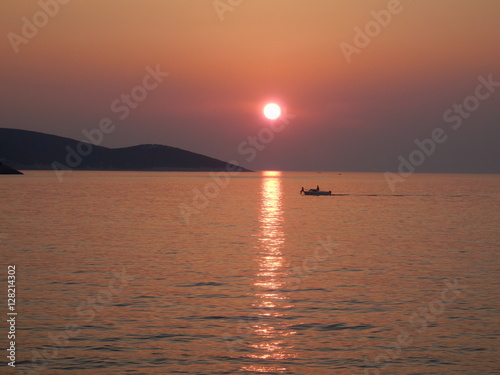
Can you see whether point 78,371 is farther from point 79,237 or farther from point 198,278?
point 79,237

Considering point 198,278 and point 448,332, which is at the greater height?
point 198,278

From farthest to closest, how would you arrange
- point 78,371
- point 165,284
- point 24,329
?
point 165,284, point 24,329, point 78,371

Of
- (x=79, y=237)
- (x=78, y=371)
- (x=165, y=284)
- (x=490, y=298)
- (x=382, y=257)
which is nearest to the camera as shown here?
(x=78, y=371)

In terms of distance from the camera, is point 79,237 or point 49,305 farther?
point 79,237

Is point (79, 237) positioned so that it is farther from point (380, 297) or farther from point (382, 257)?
point (380, 297)

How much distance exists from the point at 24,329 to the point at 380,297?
15.2 meters

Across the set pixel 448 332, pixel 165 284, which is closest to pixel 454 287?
pixel 448 332

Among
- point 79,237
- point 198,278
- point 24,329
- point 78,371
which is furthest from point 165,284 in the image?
point 79,237

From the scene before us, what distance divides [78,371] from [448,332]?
12953 mm

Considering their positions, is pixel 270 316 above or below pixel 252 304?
below

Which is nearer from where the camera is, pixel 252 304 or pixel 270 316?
pixel 270 316

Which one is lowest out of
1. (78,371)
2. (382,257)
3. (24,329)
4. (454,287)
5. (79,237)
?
(78,371)

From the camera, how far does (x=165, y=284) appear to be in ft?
108

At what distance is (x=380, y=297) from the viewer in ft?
98.6
